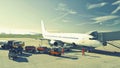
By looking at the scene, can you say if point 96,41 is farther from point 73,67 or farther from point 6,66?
point 6,66

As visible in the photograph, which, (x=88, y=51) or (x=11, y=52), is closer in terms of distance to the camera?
(x=11, y=52)

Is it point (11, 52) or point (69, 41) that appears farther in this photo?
point (69, 41)

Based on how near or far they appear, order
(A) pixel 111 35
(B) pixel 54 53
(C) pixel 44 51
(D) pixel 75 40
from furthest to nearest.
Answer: (A) pixel 111 35 < (D) pixel 75 40 < (C) pixel 44 51 < (B) pixel 54 53

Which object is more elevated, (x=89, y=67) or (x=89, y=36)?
(x=89, y=36)

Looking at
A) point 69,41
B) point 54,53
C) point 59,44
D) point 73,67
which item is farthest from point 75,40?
point 73,67

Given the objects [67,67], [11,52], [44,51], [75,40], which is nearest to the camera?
[67,67]

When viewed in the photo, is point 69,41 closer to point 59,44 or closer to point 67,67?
point 59,44

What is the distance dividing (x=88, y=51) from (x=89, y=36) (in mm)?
4251

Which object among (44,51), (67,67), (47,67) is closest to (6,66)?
(47,67)

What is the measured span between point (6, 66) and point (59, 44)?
28878 millimetres

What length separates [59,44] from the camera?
184 ft

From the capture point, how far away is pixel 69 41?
54.1m

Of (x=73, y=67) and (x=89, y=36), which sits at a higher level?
(x=89, y=36)

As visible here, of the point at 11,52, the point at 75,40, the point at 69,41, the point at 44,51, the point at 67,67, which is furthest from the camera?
the point at 69,41
